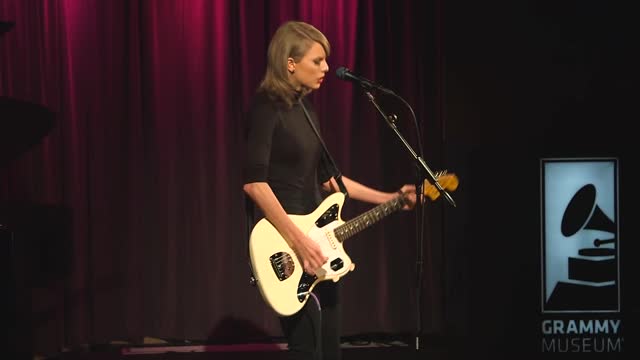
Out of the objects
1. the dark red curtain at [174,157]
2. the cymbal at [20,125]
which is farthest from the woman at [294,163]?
the cymbal at [20,125]

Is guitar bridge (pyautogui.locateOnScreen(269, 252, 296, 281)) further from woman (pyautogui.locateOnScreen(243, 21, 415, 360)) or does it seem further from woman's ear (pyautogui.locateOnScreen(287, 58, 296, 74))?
woman's ear (pyautogui.locateOnScreen(287, 58, 296, 74))

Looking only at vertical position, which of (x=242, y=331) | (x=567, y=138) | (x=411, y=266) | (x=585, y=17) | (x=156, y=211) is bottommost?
(x=242, y=331)

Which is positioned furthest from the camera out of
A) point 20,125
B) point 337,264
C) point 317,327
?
point 20,125

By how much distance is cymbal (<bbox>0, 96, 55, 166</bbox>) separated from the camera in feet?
Result: 13.0

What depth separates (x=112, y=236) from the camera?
14.1 ft

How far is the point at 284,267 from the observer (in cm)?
271

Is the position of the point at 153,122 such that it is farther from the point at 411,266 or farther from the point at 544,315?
the point at 544,315

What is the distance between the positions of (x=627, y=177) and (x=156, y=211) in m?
2.83

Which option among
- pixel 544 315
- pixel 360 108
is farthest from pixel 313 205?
pixel 544 315

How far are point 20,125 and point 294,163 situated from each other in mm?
2109

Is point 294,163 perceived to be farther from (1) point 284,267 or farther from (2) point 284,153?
(1) point 284,267

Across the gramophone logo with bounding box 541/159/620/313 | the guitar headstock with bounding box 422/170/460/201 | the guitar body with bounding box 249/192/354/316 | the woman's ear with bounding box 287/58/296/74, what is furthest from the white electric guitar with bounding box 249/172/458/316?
the gramophone logo with bounding box 541/159/620/313

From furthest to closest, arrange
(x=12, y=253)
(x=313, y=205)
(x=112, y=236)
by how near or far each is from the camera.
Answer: (x=112, y=236) → (x=12, y=253) → (x=313, y=205)

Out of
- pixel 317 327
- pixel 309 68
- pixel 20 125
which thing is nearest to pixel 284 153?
pixel 309 68
